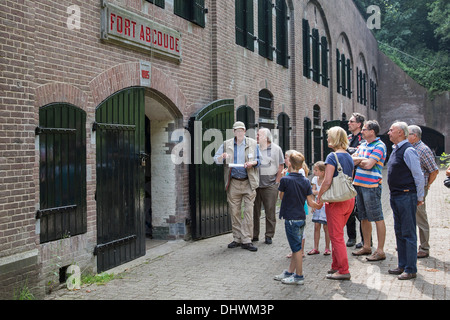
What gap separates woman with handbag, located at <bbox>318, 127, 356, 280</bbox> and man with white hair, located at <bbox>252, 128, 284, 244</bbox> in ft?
6.42

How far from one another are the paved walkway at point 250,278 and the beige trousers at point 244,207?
27 cm

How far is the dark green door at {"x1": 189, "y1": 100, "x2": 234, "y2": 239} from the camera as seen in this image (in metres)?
7.76

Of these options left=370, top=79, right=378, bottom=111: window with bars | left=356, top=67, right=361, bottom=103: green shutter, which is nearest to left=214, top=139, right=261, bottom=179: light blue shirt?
left=356, top=67, right=361, bottom=103: green shutter

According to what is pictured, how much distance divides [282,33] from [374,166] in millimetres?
8000

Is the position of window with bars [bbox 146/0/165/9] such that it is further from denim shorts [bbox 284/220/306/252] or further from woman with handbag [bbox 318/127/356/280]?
denim shorts [bbox 284/220/306/252]

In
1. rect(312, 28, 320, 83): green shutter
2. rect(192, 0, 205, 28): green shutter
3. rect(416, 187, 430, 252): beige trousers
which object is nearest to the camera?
rect(416, 187, 430, 252): beige trousers

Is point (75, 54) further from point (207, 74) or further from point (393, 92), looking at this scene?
Answer: point (393, 92)

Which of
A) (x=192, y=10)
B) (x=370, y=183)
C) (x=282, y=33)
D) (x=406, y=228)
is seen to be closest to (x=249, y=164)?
(x=370, y=183)

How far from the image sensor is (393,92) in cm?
3186

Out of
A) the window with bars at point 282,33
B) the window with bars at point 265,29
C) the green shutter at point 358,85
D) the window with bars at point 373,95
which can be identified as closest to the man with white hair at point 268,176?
the window with bars at point 265,29

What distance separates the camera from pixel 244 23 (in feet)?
34.2

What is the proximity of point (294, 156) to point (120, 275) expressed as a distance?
8.36 ft

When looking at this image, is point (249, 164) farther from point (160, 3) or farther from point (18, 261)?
point (18, 261)

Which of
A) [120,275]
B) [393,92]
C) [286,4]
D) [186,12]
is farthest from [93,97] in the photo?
[393,92]
